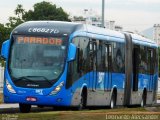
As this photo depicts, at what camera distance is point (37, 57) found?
25.5 metres

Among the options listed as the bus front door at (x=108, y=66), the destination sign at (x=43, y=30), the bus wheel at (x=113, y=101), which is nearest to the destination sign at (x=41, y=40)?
the destination sign at (x=43, y=30)

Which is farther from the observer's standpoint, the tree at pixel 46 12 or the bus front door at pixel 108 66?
the tree at pixel 46 12

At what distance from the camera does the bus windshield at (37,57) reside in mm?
25359

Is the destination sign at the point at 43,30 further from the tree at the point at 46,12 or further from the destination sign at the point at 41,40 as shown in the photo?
the tree at the point at 46,12

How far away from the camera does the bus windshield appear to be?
25.4 m

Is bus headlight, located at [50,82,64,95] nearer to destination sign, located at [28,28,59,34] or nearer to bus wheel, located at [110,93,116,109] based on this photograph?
destination sign, located at [28,28,59,34]

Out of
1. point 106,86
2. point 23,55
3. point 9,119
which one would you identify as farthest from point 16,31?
point 9,119

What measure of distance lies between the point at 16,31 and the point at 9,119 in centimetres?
809

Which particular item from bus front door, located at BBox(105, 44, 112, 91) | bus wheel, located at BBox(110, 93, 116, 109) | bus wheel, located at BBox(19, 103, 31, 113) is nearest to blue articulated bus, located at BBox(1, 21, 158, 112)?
bus wheel, located at BBox(19, 103, 31, 113)

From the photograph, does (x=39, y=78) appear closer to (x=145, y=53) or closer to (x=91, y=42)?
(x=91, y=42)

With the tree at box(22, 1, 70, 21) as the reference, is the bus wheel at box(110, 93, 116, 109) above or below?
below

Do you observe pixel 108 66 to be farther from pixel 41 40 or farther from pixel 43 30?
pixel 41 40

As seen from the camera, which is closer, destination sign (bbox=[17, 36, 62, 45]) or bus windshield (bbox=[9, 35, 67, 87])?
bus windshield (bbox=[9, 35, 67, 87])

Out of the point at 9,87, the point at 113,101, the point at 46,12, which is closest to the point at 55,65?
the point at 9,87
